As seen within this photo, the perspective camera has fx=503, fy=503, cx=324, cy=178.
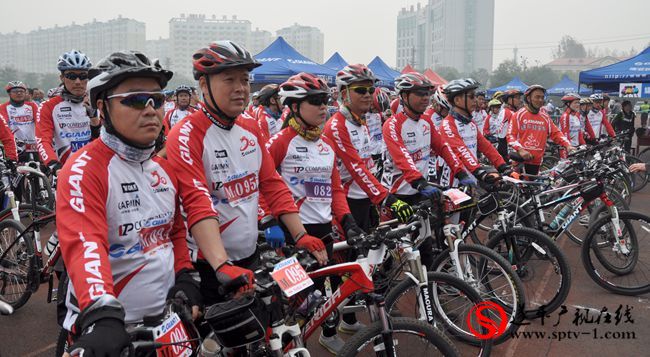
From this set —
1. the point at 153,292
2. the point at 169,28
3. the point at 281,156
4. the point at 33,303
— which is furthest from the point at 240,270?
the point at 169,28

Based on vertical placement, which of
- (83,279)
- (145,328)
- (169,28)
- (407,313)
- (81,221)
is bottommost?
(407,313)

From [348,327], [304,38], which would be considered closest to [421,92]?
[348,327]

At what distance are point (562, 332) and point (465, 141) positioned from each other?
7.96ft

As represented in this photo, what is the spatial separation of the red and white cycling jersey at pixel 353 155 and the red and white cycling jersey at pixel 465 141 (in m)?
1.06

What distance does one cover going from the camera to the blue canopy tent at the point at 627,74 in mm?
13859

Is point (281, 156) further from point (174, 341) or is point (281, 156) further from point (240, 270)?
point (174, 341)

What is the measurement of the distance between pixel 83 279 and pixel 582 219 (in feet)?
21.4

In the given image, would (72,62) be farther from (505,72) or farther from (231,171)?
(505,72)

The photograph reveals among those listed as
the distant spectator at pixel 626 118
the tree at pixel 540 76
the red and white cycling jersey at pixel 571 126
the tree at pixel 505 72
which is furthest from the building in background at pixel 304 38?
the red and white cycling jersey at pixel 571 126

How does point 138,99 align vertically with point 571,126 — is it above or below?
below

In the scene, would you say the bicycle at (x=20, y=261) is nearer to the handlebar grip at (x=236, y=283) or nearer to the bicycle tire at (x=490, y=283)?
the handlebar grip at (x=236, y=283)

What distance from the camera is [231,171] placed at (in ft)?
9.99

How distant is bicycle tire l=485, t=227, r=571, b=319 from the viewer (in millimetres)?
4574

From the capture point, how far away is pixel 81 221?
1.96 m
